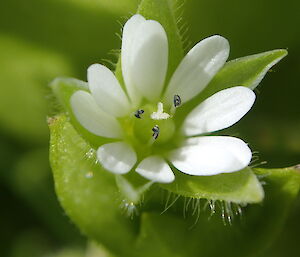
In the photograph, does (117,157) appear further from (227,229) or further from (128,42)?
(227,229)

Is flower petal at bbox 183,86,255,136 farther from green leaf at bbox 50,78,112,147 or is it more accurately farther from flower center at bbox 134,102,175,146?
green leaf at bbox 50,78,112,147

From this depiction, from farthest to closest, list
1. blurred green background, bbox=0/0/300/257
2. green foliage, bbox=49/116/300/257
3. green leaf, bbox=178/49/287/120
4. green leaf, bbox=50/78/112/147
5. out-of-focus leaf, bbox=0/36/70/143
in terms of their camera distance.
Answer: out-of-focus leaf, bbox=0/36/70/143 → blurred green background, bbox=0/0/300/257 → green foliage, bbox=49/116/300/257 → green leaf, bbox=178/49/287/120 → green leaf, bbox=50/78/112/147

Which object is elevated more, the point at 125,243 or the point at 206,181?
the point at 206,181

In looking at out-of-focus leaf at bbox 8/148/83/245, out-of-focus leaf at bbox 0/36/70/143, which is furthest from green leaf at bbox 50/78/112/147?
out-of-focus leaf at bbox 8/148/83/245

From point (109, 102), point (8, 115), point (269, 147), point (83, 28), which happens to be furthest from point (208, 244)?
point (8, 115)

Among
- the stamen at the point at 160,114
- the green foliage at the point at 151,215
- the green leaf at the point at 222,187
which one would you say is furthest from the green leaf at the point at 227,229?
the stamen at the point at 160,114

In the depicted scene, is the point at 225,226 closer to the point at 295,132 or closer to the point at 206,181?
the point at 206,181

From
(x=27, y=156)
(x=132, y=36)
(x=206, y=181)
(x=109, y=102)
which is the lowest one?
(x=27, y=156)
